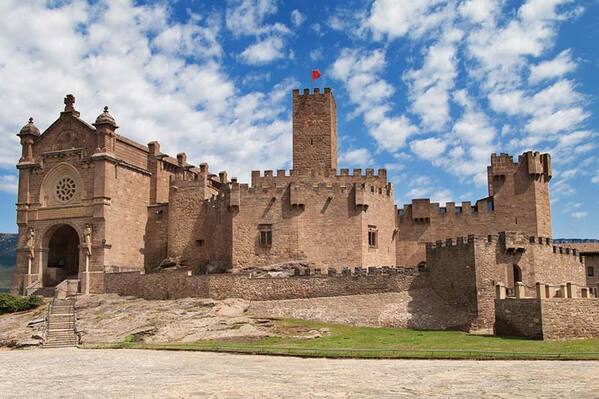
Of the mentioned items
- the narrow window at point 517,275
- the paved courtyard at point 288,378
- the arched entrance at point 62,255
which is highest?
the arched entrance at point 62,255

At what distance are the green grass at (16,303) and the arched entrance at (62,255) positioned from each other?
21.7 ft

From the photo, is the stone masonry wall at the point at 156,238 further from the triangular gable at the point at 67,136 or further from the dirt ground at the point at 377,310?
the dirt ground at the point at 377,310

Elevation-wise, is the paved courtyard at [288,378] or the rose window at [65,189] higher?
the rose window at [65,189]

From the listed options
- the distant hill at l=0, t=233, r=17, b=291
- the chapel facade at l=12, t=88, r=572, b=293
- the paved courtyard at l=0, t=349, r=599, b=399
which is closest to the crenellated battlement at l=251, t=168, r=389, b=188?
the chapel facade at l=12, t=88, r=572, b=293

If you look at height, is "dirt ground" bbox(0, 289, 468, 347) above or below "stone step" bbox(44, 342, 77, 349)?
above

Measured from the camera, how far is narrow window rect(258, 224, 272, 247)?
44.8 metres

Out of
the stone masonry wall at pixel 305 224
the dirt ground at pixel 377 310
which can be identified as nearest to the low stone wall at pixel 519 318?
the dirt ground at pixel 377 310

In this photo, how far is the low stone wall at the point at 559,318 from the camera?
28812mm

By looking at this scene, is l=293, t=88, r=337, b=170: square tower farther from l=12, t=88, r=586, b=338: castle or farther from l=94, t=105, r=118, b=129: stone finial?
l=94, t=105, r=118, b=129: stone finial

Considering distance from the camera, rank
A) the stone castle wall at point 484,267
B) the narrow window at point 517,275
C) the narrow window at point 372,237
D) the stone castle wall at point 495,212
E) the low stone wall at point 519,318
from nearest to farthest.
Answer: the low stone wall at point 519,318
the stone castle wall at point 484,267
the narrow window at point 517,275
the narrow window at point 372,237
the stone castle wall at point 495,212

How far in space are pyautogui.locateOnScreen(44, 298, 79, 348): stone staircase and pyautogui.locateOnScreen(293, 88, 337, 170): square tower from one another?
1998 centimetres

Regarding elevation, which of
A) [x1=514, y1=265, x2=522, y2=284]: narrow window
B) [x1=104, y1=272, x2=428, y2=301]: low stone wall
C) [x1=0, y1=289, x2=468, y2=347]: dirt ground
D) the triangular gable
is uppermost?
the triangular gable

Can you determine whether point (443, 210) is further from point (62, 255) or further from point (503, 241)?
point (62, 255)

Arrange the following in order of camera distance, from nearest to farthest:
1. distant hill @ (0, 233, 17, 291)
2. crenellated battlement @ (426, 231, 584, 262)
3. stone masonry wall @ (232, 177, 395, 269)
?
1. crenellated battlement @ (426, 231, 584, 262)
2. stone masonry wall @ (232, 177, 395, 269)
3. distant hill @ (0, 233, 17, 291)
